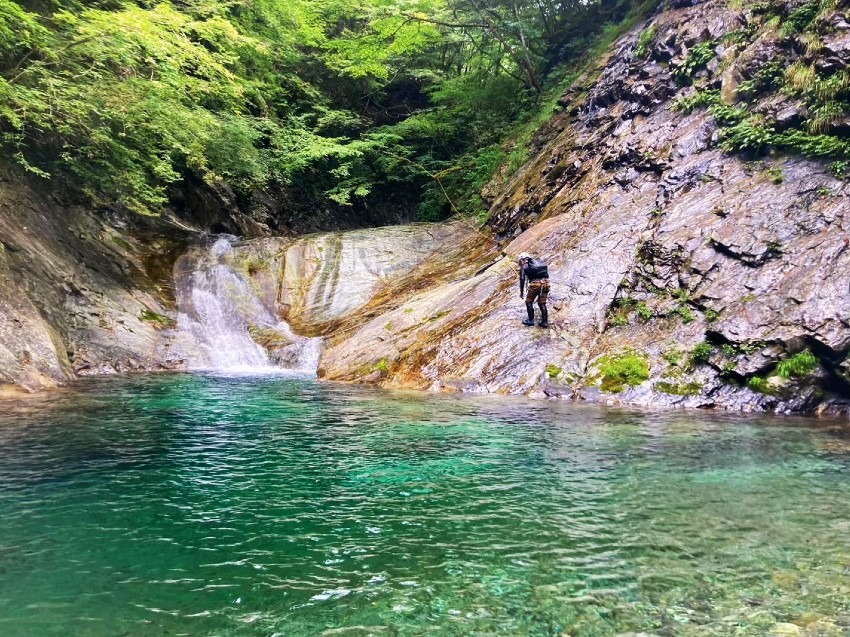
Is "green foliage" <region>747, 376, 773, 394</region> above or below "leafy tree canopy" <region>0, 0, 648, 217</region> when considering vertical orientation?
below

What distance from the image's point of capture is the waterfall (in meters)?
17.9

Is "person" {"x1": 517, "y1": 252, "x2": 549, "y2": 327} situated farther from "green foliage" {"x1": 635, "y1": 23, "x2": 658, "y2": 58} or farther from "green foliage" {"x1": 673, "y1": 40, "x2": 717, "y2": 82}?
"green foliage" {"x1": 635, "y1": 23, "x2": 658, "y2": 58}

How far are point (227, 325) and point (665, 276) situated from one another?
13.9 metres

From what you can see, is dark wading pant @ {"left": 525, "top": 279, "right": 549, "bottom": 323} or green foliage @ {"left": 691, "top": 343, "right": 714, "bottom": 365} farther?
dark wading pant @ {"left": 525, "top": 279, "right": 549, "bottom": 323}

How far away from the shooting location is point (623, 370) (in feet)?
39.2

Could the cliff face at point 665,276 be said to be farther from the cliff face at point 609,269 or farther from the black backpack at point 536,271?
the black backpack at point 536,271

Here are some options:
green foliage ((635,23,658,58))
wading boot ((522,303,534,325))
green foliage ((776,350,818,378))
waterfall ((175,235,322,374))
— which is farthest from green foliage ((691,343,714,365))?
green foliage ((635,23,658,58))

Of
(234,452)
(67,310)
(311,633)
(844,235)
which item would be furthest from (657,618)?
(67,310)

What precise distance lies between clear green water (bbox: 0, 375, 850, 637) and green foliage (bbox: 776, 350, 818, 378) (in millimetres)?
1237

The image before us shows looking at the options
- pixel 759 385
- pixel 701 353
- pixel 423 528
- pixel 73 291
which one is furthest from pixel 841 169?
pixel 73 291

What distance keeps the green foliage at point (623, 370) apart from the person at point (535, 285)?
1.93m

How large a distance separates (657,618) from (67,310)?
17350mm

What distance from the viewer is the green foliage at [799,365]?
10.2 m

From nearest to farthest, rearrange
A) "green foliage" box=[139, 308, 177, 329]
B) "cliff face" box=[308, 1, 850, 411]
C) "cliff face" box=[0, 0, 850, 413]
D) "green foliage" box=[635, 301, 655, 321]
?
"cliff face" box=[308, 1, 850, 411] → "cliff face" box=[0, 0, 850, 413] → "green foliage" box=[635, 301, 655, 321] → "green foliage" box=[139, 308, 177, 329]
